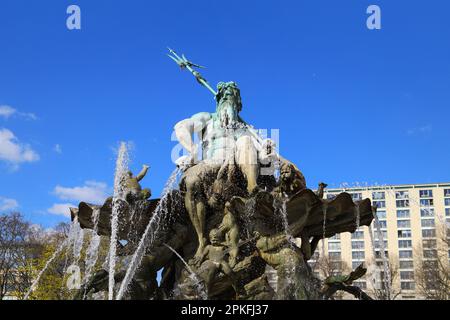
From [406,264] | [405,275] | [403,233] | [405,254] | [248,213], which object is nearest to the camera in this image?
[248,213]

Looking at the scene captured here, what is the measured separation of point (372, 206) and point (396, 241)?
6933 centimetres

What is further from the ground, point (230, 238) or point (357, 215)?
point (357, 215)

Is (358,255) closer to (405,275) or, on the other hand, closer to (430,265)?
(405,275)

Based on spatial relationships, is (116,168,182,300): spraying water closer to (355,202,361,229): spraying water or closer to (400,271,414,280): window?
(355,202,361,229): spraying water

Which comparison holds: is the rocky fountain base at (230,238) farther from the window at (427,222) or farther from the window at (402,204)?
the window at (427,222)

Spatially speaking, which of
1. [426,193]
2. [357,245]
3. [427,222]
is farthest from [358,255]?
[426,193]

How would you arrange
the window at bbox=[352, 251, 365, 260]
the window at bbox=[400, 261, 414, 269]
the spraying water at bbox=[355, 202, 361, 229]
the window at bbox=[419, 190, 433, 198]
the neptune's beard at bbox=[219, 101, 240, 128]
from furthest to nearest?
the window at bbox=[419, 190, 433, 198] < the window at bbox=[352, 251, 365, 260] < the window at bbox=[400, 261, 414, 269] < the neptune's beard at bbox=[219, 101, 240, 128] < the spraying water at bbox=[355, 202, 361, 229]

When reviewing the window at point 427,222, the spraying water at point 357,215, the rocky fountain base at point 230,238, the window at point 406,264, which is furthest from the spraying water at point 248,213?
the window at point 427,222

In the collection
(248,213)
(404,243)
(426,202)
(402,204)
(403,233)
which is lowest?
(248,213)

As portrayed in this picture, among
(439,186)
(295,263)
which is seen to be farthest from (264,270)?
(439,186)

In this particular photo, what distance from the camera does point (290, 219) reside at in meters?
9.39

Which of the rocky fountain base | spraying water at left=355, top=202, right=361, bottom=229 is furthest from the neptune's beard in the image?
spraying water at left=355, top=202, right=361, bottom=229

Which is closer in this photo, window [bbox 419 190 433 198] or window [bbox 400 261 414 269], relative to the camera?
window [bbox 400 261 414 269]
